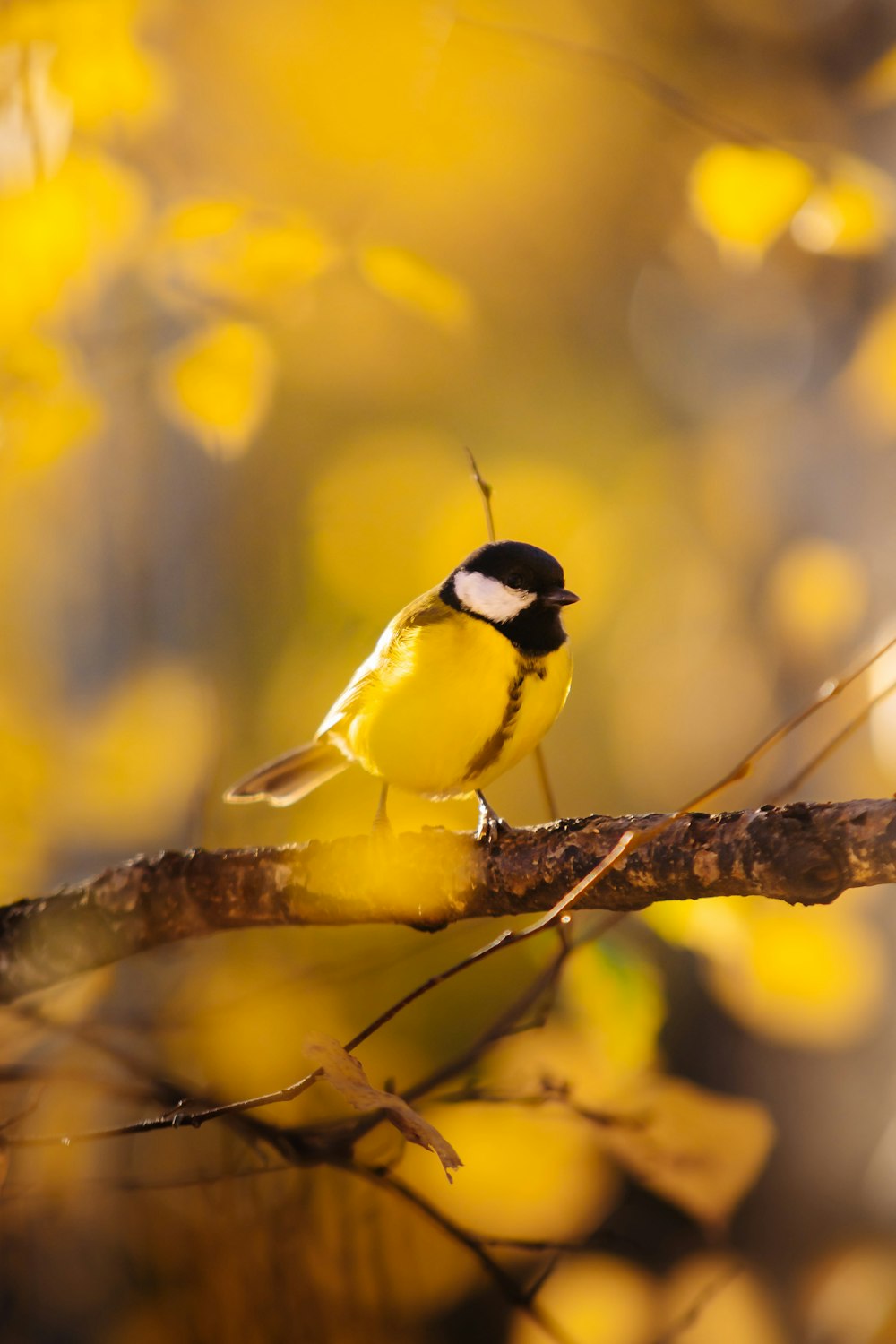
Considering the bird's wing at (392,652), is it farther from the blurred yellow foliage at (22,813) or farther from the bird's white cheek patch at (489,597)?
the blurred yellow foliage at (22,813)

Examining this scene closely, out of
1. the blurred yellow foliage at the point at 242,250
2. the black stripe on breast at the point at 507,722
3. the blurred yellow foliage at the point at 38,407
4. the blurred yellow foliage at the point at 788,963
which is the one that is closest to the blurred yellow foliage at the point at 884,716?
the blurred yellow foliage at the point at 788,963

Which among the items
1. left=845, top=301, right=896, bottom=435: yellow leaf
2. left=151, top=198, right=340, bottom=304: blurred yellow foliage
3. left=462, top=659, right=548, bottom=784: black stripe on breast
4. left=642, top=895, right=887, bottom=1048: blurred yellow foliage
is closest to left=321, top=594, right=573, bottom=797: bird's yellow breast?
left=462, top=659, right=548, bottom=784: black stripe on breast

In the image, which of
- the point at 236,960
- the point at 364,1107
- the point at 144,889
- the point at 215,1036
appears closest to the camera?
the point at 364,1107

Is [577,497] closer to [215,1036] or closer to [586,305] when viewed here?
[586,305]

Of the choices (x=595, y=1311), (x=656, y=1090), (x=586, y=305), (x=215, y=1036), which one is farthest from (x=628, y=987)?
(x=586, y=305)

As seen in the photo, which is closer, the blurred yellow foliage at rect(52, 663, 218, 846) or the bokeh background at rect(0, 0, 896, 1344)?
the bokeh background at rect(0, 0, 896, 1344)

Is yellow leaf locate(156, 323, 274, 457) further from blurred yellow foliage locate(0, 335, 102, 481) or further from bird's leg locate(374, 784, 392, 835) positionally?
bird's leg locate(374, 784, 392, 835)

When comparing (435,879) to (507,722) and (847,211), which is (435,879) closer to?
(507,722)

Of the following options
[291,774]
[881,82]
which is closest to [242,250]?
[291,774]
